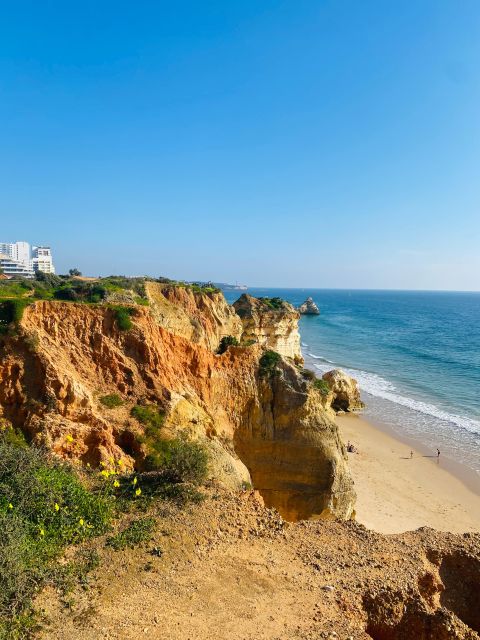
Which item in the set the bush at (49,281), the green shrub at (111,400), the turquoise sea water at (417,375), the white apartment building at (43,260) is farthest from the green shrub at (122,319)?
the white apartment building at (43,260)

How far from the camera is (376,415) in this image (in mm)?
41188

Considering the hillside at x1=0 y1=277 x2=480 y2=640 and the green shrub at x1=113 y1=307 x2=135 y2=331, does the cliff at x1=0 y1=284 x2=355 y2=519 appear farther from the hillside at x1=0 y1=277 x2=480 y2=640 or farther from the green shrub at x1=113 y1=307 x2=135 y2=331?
the green shrub at x1=113 y1=307 x2=135 y2=331

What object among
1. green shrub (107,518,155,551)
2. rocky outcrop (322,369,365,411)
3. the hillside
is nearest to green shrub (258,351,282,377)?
the hillside

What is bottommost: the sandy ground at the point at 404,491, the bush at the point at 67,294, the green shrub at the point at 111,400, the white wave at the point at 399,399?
the sandy ground at the point at 404,491

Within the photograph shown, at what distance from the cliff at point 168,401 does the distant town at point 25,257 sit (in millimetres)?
103223

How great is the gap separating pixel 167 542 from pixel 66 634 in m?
3.15

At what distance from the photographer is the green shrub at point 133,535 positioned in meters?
9.93

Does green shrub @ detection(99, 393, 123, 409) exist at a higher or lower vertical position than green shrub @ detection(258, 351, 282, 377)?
lower

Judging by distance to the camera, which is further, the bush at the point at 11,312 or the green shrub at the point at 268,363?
the green shrub at the point at 268,363

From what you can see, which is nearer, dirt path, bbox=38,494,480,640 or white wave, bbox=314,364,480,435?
dirt path, bbox=38,494,480,640

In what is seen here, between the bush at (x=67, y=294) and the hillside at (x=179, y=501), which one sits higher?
the bush at (x=67, y=294)

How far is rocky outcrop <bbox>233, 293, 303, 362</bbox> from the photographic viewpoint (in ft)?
134

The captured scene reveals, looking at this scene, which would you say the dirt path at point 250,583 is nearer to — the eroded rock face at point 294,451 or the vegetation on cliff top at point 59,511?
the vegetation on cliff top at point 59,511

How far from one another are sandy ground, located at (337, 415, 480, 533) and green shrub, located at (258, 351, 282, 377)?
33.5 ft
